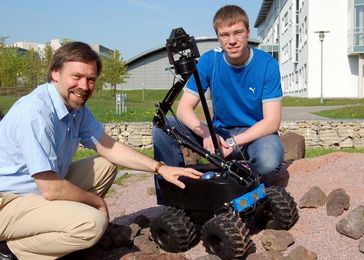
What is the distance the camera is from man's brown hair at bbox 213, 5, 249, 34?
149 inches

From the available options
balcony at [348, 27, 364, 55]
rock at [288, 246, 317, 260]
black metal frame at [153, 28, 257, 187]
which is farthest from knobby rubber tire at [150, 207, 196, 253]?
balcony at [348, 27, 364, 55]

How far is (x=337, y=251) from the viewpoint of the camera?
331 cm

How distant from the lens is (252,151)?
410 centimetres

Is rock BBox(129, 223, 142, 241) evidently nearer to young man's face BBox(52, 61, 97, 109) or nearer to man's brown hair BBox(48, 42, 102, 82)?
young man's face BBox(52, 61, 97, 109)

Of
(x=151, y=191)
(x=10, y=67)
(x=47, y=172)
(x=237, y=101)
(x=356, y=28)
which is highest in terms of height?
(x=356, y=28)

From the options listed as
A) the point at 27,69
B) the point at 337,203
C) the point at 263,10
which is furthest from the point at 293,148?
the point at 263,10

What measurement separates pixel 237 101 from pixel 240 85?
16 centimetres

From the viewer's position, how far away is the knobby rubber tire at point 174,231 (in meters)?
3.39

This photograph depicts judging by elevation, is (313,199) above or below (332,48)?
below

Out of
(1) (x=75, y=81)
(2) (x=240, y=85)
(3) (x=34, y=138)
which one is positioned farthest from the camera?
(2) (x=240, y=85)

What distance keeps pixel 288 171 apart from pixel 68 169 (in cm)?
245

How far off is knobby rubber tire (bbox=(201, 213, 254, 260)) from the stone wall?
22.1 feet

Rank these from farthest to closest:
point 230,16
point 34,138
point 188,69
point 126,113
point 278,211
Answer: point 126,113 < point 230,16 < point 278,211 < point 188,69 < point 34,138

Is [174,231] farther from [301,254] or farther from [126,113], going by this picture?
[126,113]
